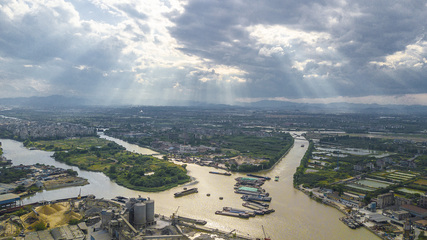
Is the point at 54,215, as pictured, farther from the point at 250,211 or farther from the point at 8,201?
the point at 250,211

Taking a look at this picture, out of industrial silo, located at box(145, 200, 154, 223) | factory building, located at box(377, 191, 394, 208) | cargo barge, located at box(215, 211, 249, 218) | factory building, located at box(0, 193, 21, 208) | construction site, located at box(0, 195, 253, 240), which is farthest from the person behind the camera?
factory building, located at box(377, 191, 394, 208)

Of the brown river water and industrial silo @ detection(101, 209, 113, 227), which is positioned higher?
industrial silo @ detection(101, 209, 113, 227)

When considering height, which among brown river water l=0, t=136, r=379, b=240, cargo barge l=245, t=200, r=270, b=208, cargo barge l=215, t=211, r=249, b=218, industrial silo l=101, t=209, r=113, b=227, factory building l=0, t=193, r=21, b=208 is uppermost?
industrial silo l=101, t=209, r=113, b=227

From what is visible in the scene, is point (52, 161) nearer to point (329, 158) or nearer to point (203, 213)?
point (203, 213)

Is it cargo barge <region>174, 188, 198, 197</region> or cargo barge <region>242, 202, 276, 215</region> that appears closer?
cargo barge <region>242, 202, 276, 215</region>

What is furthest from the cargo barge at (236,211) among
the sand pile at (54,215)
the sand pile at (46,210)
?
the sand pile at (46,210)

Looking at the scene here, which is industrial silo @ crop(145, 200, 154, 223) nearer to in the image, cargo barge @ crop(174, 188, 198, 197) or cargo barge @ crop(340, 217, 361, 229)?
cargo barge @ crop(174, 188, 198, 197)

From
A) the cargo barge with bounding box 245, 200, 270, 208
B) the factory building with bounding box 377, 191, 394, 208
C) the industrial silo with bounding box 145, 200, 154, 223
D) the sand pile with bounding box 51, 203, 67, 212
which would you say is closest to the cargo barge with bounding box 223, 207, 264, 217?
the cargo barge with bounding box 245, 200, 270, 208

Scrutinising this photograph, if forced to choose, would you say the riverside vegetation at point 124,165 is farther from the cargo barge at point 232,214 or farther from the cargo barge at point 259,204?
the cargo barge at point 259,204
